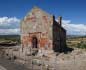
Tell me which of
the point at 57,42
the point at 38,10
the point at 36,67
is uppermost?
the point at 38,10

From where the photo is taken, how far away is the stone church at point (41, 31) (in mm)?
31766

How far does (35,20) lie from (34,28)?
1.33 m

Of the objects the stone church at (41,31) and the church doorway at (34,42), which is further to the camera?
the church doorway at (34,42)

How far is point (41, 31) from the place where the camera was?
108ft

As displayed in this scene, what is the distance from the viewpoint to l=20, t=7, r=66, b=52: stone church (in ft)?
104

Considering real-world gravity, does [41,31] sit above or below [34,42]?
above

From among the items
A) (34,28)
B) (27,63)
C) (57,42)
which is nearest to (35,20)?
(34,28)

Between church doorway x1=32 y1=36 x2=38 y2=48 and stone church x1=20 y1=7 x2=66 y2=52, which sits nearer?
stone church x1=20 y1=7 x2=66 y2=52

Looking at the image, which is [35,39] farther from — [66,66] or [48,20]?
[66,66]

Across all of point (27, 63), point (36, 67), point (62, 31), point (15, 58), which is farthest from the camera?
point (62, 31)

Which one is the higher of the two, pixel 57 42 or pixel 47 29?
pixel 47 29

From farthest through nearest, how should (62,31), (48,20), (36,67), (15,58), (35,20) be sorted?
(62,31) → (35,20) → (48,20) → (15,58) → (36,67)

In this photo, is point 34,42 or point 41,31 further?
point 34,42

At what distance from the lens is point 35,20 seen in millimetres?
33969
